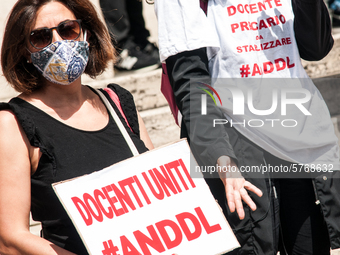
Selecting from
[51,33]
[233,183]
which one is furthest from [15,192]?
[233,183]

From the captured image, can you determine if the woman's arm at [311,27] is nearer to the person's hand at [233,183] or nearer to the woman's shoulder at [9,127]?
the person's hand at [233,183]

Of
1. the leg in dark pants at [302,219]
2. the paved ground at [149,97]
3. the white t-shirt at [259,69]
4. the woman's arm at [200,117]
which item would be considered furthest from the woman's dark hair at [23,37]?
the paved ground at [149,97]

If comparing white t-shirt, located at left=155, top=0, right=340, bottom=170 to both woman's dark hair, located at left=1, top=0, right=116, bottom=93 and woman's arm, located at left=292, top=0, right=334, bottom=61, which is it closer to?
woman's arm, located at left=292, top=0, right=334, bottom=61

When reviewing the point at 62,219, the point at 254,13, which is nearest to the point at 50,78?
the point at 62,219

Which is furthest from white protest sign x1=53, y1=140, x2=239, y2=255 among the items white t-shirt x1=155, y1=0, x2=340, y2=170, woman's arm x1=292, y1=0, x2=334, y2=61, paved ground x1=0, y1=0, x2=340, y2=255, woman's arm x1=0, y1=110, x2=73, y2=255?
paved ground x1=0, y1=0, x2=340, y2=255

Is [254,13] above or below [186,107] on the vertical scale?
above

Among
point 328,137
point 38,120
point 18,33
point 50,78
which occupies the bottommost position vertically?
point 328,137

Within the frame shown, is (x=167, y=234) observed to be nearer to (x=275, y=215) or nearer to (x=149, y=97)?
(x=275, y=215)

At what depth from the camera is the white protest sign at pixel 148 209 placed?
5.05 ft

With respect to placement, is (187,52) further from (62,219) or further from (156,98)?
(156,98)

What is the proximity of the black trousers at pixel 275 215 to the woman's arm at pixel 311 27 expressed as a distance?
1.63ft

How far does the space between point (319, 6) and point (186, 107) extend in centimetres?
72

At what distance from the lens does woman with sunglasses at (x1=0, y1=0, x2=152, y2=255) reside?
1576 mm

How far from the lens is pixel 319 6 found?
1758mm
